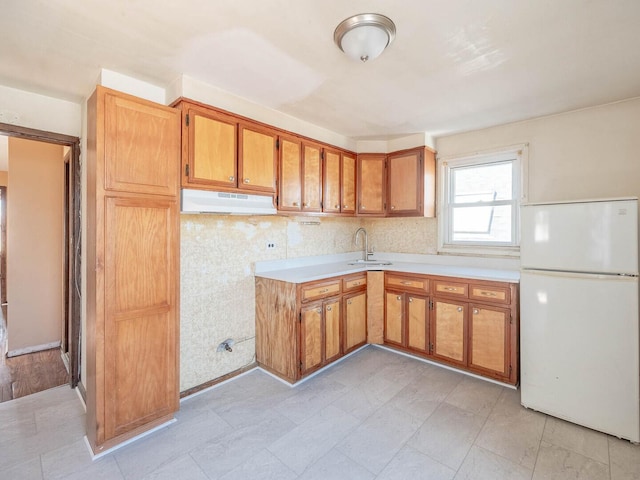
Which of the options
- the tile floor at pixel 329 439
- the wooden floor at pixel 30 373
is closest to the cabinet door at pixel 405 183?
the tile floor at pixel 329 439

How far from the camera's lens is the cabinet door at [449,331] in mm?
2881

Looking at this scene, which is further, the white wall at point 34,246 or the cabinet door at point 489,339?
the white wall at point 34,246

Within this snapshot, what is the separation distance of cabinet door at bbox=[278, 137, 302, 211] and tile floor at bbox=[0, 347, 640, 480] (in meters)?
1.70

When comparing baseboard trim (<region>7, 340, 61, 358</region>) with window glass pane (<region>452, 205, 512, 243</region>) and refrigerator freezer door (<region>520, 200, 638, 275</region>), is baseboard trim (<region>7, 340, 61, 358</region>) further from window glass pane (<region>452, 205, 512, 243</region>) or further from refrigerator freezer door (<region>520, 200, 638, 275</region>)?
refrigerator freezer door (<region>520, 200, 638, 275</region>)

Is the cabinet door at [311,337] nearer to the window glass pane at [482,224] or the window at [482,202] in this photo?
the window at [482,202]

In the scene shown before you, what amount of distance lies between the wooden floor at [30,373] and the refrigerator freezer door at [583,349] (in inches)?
162

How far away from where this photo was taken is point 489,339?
2732 millimetres

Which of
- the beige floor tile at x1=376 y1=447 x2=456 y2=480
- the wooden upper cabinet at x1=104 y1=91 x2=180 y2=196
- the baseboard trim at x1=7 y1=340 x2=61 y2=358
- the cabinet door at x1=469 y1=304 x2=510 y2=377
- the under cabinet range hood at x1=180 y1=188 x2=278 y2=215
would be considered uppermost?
the wooden upper cabinet at x1=104 y1=91 x2=180 y2=196

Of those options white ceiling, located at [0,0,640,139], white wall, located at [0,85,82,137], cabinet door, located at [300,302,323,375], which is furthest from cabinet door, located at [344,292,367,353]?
white wall, located at [0,85,82,137]

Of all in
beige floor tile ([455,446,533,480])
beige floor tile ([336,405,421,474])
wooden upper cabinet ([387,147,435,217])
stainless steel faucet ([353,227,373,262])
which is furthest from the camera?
stainless steel faucet ([353,227,373,262])

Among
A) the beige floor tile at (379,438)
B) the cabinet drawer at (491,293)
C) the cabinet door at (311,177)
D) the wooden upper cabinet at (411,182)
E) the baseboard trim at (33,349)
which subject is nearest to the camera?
the beige floor tile at (379,438)

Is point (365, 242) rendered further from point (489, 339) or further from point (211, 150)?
point (211, 150)

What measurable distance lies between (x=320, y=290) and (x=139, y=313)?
1.50m

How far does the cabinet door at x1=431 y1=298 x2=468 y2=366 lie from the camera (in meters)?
2.88
